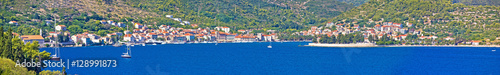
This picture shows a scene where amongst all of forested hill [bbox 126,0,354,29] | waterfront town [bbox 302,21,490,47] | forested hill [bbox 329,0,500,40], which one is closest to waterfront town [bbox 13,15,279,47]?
forested hill [bbox 126,0,354,29]

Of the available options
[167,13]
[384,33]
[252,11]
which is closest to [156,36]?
[167,13]

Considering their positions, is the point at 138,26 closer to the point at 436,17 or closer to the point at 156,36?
the point at 156,36

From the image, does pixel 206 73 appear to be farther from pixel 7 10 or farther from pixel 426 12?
pixel 426 12

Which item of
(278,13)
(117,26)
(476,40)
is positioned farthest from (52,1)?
(476,40)

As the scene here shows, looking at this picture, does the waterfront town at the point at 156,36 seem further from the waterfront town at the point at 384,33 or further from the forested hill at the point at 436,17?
the forested hill at the point at 436,17

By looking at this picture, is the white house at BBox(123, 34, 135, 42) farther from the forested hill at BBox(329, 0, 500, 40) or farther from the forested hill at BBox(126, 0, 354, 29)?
the forested hill at BBox(329, 0, 500, 40)
